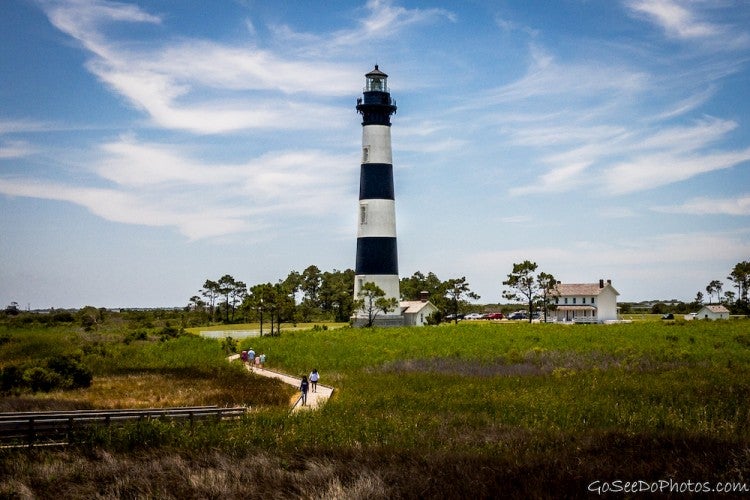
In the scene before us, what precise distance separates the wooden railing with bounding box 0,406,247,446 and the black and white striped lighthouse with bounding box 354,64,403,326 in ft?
127

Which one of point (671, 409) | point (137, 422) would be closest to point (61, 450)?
point (137, 422)

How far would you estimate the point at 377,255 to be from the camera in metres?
56.8

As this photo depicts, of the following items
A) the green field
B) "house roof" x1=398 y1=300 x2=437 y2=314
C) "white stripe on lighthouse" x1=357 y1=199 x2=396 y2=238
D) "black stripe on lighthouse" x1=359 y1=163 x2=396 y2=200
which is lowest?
the green field

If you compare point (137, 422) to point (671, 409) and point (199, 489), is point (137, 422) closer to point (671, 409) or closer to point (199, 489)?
point (199, 489)

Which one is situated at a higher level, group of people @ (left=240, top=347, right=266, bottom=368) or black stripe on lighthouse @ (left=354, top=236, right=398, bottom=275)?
black stripe on lighthouse @ (left=354, top=236, right=398, bottom=275)

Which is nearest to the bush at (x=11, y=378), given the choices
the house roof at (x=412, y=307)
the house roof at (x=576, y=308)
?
the house roof at (x=412, y=307)

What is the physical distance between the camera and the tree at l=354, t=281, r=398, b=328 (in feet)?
185

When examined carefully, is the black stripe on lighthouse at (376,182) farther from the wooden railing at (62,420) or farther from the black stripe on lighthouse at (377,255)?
the wooden railing at (62,420)

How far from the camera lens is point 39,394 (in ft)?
83.4

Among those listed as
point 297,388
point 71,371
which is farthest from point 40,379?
point 297,388

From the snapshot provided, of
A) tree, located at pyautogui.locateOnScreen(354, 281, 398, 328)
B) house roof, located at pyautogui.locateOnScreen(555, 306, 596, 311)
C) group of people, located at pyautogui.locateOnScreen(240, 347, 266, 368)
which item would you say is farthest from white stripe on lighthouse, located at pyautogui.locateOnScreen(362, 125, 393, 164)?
house roof, located at pyautogui.locateOnScreen(555, 306, 596, 311)

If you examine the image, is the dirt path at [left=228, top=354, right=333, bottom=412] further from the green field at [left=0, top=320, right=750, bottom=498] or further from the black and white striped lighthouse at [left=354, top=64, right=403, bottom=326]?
the black and white striped lighthouse at [left=354, top=64, right=403, bottom=326]

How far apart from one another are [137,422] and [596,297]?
7974 centimetres

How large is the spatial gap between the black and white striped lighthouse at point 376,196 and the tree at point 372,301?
0.59 metres
